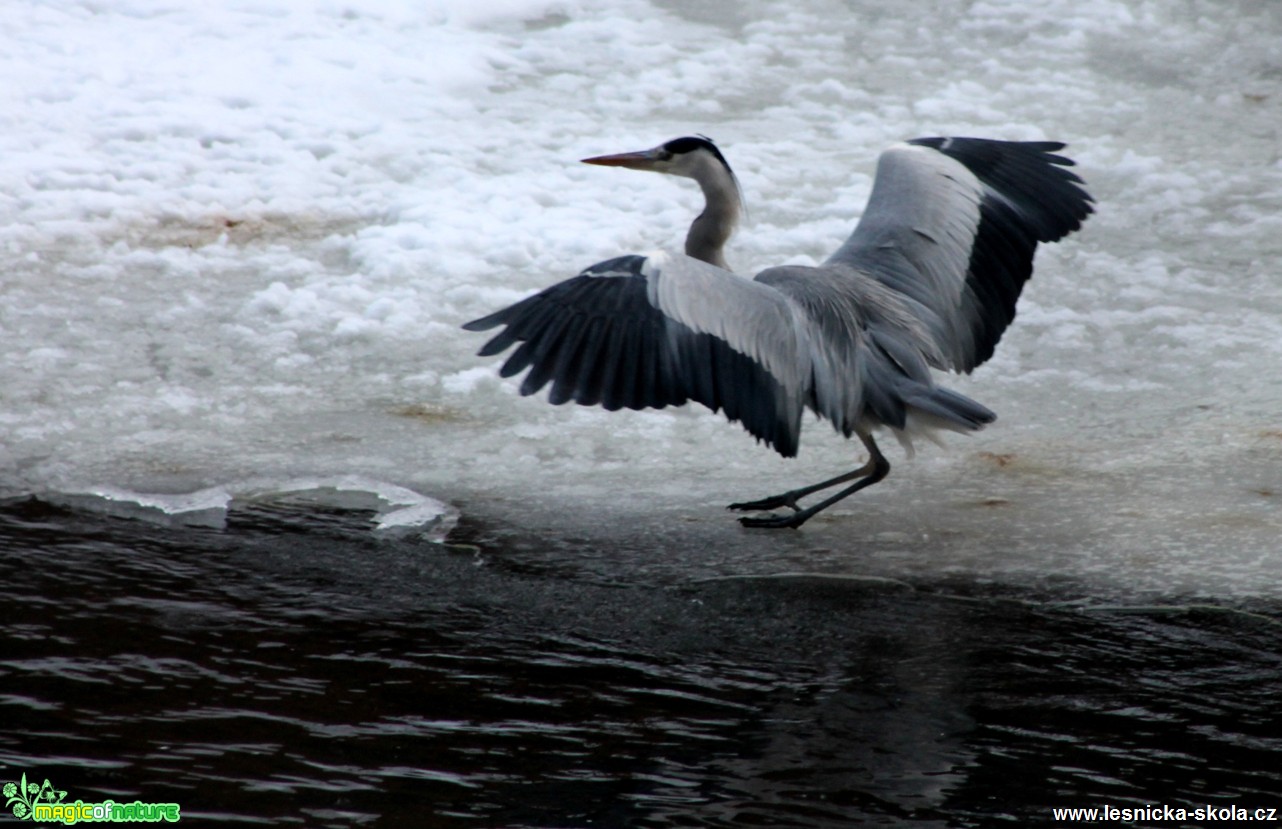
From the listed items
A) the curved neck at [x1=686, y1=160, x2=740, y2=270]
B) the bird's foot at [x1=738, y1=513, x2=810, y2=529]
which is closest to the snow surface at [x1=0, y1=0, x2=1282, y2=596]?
the bird's foot at [x1=738, y1=513, x2=810, y2=529]

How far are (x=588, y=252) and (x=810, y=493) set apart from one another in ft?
6.30

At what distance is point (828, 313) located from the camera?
4.50 m

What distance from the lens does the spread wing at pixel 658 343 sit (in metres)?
3.96

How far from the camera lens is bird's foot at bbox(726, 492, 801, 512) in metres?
4.62

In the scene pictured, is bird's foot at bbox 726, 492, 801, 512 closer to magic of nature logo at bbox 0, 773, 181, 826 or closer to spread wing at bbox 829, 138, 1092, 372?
spread wing at bbox 829, 138, 1092, 372

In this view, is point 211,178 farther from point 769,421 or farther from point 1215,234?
point 1215,234

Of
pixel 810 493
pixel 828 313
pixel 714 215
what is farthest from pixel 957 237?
pixel 810 493

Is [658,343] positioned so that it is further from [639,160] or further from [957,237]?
[639,160]

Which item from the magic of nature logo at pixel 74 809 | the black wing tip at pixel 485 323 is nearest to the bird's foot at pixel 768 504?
the black wing tip at pixel 485 323

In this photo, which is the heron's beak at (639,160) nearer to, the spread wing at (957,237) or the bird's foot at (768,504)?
the spread wing at (957,237)

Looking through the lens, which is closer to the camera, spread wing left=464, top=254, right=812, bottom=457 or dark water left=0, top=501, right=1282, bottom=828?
dark water left=0, top=501, right=1282, bottom=828

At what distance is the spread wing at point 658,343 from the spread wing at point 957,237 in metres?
0.77

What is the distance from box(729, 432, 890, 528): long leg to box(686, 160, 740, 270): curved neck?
0.94 meters

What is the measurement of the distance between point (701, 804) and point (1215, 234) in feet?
15.3
